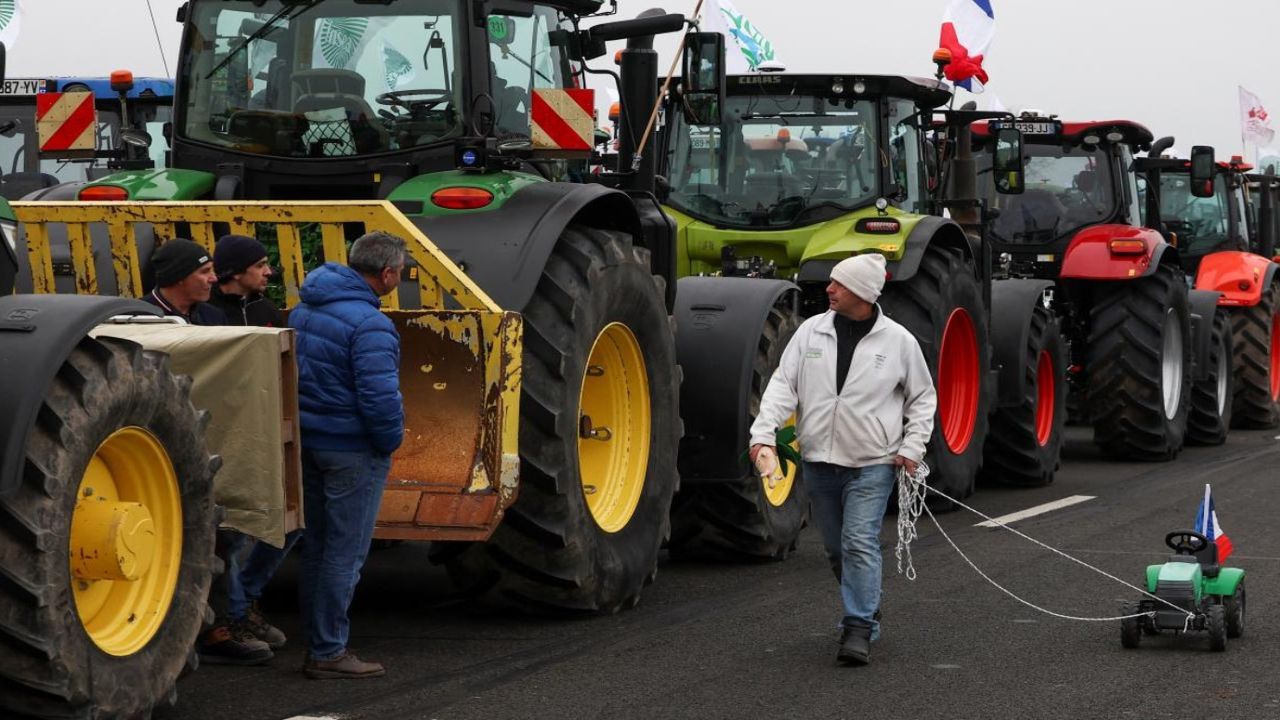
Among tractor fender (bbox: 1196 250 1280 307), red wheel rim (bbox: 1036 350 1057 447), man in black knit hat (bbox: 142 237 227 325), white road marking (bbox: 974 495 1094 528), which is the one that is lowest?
white road marking (bbox: 974 495 1094 528)

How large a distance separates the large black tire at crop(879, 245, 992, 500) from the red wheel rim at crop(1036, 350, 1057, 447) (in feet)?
5.90

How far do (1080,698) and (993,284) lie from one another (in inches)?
307

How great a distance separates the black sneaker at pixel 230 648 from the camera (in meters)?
7.25

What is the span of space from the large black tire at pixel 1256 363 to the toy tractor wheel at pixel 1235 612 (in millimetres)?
11022

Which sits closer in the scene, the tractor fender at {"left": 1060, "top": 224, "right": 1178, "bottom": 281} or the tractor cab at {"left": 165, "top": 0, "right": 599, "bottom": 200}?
the tractor cab at {"left": 165, "top": 0, "right": 599, "bottom": 200}

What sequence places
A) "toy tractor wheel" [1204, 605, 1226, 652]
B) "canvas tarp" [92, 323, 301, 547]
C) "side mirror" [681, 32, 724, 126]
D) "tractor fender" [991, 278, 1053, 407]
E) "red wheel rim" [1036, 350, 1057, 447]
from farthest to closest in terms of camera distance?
"red wheel rim" [1036, 350, 1057, 447], "tractor fender" [991, 278, 1053, 407], "side mirror" [681, 32, 724, 126], "toy tractor wheel" [1204, 605, 1226, 652], "canvas tarp" [92, 323, 301, 547]

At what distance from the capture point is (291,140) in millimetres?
8742

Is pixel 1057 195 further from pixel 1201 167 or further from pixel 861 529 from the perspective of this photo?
pixel 861 529

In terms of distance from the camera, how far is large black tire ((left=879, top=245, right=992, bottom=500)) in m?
12.0

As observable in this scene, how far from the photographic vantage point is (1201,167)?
16.7 meters

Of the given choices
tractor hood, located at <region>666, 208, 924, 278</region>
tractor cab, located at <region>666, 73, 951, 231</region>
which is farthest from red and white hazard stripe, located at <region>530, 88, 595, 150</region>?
tractor cab, located at <region>666, 73, 951, 231</region>

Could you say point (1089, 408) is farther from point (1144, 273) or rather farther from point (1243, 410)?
point (1243, 410)

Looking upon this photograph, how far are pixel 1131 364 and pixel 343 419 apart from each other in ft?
31.3

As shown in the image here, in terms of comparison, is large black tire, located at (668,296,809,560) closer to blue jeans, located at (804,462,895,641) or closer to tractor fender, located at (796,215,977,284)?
tractor fender, located at (796,215,977,284)
